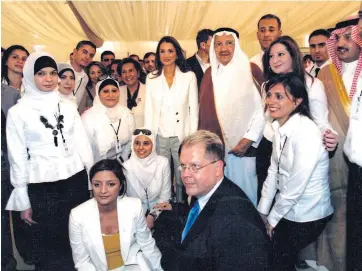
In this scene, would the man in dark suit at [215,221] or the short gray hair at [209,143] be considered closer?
the man in dark suit at [215,221]

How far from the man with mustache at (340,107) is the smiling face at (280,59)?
264mm

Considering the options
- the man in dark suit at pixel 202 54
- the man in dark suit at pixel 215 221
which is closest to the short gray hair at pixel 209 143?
the man in dark suit at pixel 215 221


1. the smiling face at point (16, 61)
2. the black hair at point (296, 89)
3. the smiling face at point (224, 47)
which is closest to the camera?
the black hair at point (296, 89)

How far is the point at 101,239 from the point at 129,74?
1.74 m

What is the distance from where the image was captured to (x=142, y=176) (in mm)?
2891

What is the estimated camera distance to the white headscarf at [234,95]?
270 cm

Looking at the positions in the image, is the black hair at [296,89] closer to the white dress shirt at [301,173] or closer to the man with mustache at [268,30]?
the white dress shirt at [301,173]

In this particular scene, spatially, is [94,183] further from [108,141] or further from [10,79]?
[10,79]

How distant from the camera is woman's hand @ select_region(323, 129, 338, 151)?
1820mm

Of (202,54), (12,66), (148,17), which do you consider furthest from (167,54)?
(148,17)

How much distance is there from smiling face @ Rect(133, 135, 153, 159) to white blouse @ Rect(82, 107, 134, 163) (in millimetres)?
201

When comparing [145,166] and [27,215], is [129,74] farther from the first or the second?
[27,215]

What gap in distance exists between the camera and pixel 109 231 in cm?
215

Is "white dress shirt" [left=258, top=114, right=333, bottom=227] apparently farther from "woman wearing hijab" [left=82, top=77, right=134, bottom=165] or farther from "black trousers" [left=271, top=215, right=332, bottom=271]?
"woman wearing hijab" [left=82, top=77, right=134, bottom=165]
